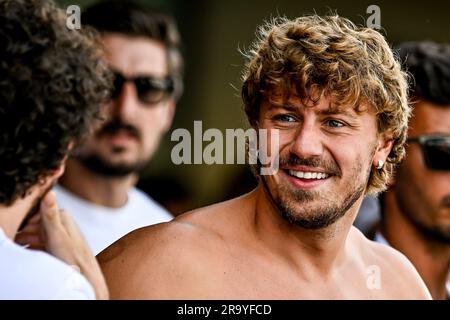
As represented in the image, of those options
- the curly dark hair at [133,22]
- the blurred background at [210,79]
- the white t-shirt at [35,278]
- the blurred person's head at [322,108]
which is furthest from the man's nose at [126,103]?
the white t-shirt at [35,278]

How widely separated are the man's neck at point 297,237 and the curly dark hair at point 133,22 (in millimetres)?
1478

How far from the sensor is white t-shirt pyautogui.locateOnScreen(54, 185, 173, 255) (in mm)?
3855

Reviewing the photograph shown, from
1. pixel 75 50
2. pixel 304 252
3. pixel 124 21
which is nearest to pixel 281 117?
pixel 304 252

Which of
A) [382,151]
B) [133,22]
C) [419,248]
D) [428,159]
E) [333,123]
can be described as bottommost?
[419,248]

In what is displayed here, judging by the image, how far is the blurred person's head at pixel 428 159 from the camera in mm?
3803

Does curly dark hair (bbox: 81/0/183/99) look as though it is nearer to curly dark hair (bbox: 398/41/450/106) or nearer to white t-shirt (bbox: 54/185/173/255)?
white t-shirt (bbox: 54/185/173/255)

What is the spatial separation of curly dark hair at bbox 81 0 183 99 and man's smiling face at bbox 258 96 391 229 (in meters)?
1.48

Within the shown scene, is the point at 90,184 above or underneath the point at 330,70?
underneath

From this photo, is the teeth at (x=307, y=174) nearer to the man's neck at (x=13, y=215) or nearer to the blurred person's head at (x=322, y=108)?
the blurred person's head at (x=322, y=108)

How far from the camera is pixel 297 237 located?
2.92 m

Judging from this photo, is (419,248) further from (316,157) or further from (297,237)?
(316,157)

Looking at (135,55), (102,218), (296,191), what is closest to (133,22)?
(135,55)

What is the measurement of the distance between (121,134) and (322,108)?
1482 mm

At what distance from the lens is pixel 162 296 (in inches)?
106
